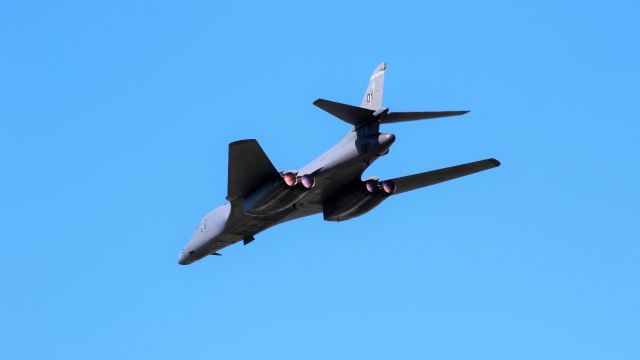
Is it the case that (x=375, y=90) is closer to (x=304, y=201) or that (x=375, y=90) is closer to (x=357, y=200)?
(x=357, y=200)

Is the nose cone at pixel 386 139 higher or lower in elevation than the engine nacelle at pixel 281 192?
higher

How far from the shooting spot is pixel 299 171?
106 ft

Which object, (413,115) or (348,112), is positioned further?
(348,112)

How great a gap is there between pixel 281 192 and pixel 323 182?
1569 mm

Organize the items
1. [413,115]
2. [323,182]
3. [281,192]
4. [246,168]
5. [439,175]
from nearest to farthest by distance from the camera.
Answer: [413,115] < [246,168] < [281,192] < [323,182] < [439,175]

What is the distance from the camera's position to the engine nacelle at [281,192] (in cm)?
3134

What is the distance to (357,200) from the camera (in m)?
33.9

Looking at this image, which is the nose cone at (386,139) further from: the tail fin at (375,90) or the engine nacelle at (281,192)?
the engine nacelle at (281,192)

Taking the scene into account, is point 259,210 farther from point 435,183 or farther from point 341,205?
point 435,183

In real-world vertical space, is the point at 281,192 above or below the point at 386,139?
below

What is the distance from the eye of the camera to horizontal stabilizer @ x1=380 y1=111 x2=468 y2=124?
29.1 m

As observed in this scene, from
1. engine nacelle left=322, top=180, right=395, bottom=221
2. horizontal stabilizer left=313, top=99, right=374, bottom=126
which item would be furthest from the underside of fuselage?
horizontal stabilizer left=313, top=99, right=374, bottom=126

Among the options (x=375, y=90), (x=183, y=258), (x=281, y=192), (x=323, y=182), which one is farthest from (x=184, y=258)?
(x=375, y=90)

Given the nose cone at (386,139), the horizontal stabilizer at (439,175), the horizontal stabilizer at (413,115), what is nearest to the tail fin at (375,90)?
the horizontal stabilizer at (413,115)
